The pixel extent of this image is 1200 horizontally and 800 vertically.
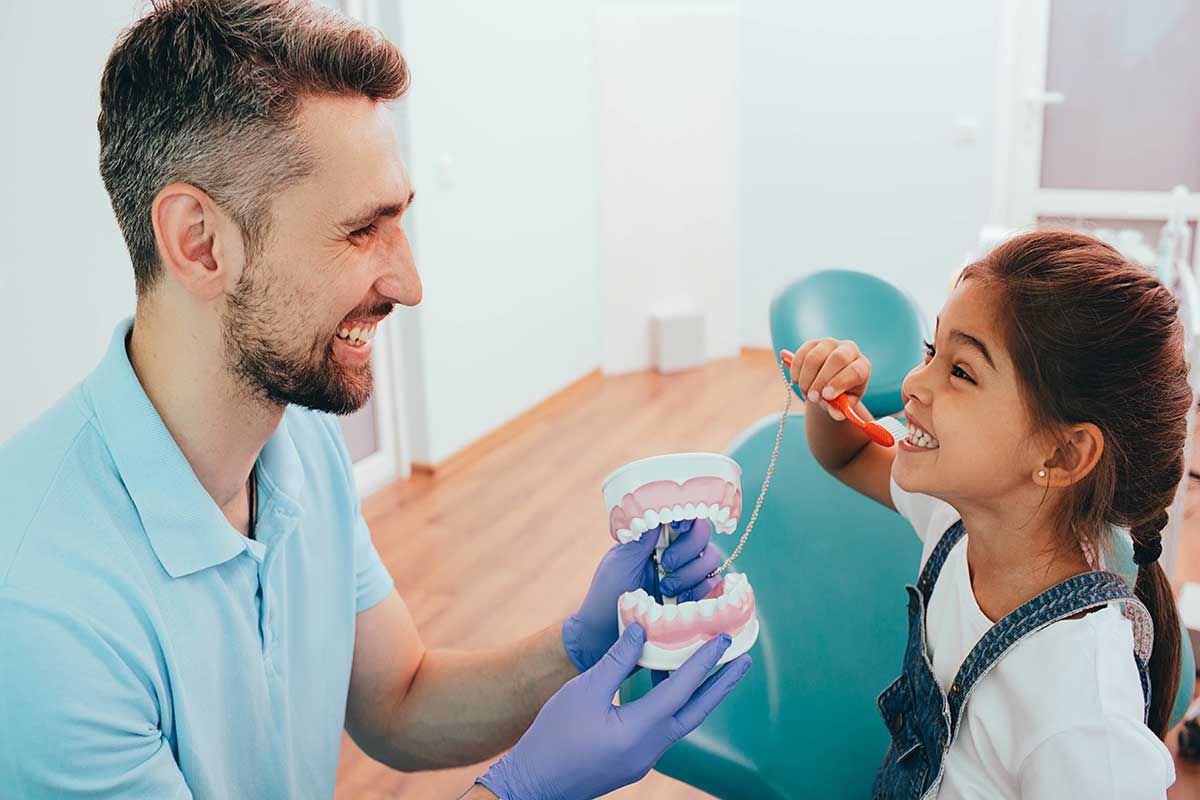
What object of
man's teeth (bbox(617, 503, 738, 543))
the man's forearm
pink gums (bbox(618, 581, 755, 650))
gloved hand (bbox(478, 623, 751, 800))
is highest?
man's teeth (bbox(617, 503, 738, 543))

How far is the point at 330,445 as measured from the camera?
139cm

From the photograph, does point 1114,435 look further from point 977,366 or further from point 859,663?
point 859,663

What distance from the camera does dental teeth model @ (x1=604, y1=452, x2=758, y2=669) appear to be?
3.52 feet

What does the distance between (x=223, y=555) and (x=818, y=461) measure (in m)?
0.68

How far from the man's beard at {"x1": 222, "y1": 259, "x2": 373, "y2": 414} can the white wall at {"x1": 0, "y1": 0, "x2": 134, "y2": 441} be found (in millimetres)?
1366

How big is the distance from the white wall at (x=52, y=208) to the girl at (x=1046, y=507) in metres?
1.83

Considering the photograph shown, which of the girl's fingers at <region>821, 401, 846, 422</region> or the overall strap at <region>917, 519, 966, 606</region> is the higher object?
the girl's fingers at <region>821, 401, 846, 422</region>

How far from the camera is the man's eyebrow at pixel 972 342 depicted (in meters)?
1.10

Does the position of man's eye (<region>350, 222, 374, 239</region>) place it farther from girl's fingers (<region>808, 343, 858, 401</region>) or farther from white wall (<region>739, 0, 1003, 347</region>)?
white wall (<region>739, 0, 1003, 347</region>)

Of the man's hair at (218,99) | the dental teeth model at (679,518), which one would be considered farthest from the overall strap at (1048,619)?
the man's hair at (218,99)

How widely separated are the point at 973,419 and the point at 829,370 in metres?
0.20

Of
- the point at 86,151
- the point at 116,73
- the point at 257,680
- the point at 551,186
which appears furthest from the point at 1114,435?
the point at 551,186

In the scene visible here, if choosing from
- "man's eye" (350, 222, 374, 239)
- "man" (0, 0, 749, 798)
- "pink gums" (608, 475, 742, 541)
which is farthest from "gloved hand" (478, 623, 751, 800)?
"man's eye" (350, 222, 374, 239)

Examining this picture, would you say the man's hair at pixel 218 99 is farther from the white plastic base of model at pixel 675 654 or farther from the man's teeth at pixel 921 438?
the man's teeth at pixel 921 438
